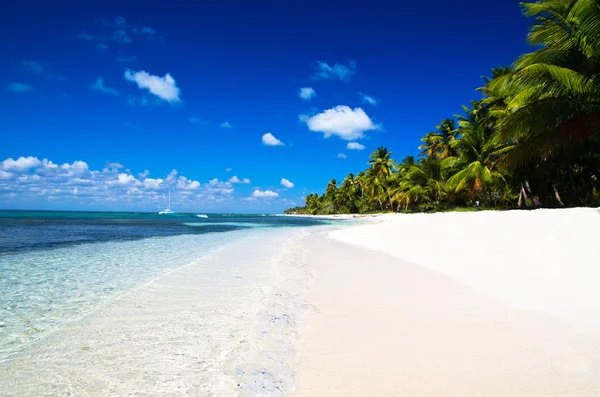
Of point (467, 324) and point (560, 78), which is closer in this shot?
point (467, 324)

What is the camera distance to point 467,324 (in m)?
3.71

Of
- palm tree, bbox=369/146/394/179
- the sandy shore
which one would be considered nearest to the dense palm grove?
the sandy shore

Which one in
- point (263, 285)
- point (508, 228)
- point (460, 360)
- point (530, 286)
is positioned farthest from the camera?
point (508, 228)

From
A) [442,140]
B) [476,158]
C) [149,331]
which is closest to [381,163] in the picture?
[442,140]

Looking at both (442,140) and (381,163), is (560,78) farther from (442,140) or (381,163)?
(381,163)

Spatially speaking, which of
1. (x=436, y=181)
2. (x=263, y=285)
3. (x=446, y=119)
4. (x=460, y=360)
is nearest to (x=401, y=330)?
(x=460, y=360)

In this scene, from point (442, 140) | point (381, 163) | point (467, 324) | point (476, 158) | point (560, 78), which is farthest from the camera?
point (381, 163)

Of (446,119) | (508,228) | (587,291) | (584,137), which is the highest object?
(446,119)

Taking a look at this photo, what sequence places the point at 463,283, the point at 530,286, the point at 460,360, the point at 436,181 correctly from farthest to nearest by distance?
the point at 436,181 → the point at 463,283 → the point at 530,286 → the point at 460,360

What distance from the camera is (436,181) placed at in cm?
3697

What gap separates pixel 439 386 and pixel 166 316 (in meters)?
3.43

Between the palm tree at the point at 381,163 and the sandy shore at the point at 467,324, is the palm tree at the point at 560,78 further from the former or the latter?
the palm tree at the point at 381,163

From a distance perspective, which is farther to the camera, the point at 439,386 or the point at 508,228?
the point at 508,228

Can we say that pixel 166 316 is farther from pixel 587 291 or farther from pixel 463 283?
pixel 587 291
